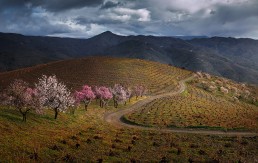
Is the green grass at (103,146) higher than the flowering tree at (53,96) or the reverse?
the reverse

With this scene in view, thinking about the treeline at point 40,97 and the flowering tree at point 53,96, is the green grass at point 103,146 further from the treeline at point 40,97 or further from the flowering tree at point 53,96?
the flowering tree at point 53,96

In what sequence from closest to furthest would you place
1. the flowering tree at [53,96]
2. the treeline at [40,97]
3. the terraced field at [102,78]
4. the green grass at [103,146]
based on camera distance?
the green grass at [103,146]
the treeline at [40,97]
the flowering tree at [53,96]
the terraced field at [102,78]

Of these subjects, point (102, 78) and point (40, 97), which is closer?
point (40, 97)

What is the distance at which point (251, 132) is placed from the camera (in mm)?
59531

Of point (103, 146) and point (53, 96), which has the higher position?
point (53, 96)

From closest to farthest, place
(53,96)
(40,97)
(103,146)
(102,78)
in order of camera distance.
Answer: (103,146)
(40,97)
(53,96)
(102,78)

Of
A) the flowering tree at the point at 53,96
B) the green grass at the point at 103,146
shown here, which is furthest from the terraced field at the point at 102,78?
the green grass at the point at 103,146

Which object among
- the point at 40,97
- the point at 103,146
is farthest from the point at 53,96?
the point at 103,146

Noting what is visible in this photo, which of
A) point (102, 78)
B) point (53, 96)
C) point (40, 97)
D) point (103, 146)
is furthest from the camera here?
point (102, 78)

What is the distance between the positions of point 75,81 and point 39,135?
126055 millimetres

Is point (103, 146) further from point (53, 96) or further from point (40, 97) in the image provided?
point (53, 96)

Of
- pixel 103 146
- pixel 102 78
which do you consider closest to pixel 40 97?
pixel 103 146

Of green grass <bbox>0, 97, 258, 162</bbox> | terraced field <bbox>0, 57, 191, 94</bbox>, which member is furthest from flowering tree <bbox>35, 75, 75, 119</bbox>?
terraced field <bbox>0, 57, 191, 94</bbox>

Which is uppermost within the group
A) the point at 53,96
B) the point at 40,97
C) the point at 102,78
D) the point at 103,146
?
the point at 40,97
